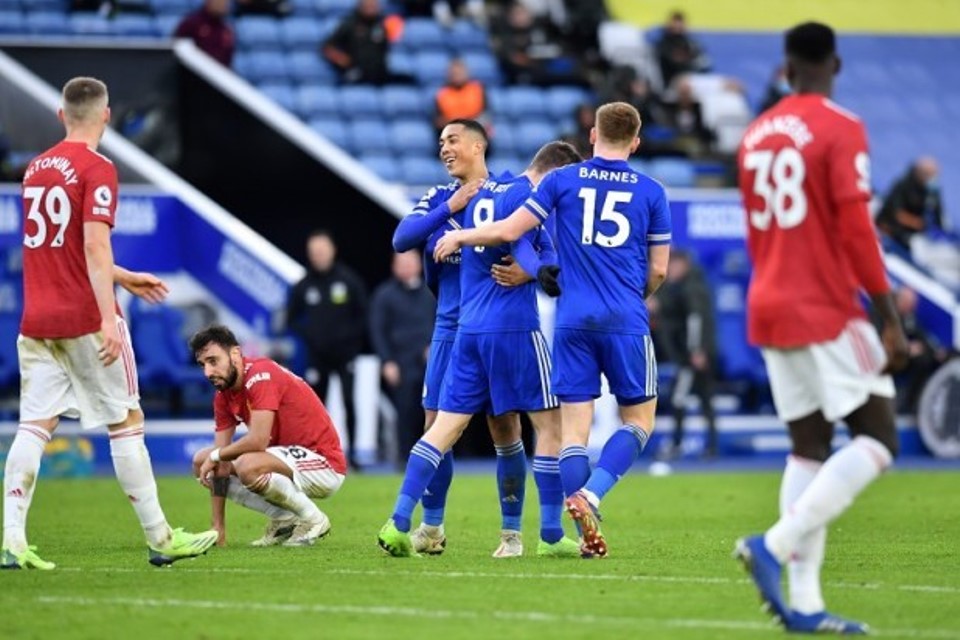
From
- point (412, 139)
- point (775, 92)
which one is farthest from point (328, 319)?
point (775, 92)

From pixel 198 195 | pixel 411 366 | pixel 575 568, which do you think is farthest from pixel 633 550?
pixel 198 195

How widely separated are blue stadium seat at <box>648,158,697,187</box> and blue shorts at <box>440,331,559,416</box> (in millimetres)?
14603

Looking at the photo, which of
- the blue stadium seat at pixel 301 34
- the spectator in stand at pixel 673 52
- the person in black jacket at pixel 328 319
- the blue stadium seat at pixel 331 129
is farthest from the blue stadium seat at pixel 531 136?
the person in black jacket at pixel 328 319

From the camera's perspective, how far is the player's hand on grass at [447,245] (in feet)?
34.1

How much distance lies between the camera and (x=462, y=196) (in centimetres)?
1091

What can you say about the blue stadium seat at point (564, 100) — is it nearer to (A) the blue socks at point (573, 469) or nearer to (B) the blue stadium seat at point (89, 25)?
(B) the blue stadium seat at point (89, 25)

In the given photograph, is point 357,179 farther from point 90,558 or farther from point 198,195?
point 90,558

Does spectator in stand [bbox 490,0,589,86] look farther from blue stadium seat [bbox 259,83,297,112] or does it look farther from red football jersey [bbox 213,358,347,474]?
red football jersey [bbox 213,358,347,474]

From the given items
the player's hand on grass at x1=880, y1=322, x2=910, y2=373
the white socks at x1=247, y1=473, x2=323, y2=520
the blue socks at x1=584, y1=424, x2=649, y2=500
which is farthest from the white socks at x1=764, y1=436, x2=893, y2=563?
the white socks at x1=247, y1=473, x2=323, y2=520

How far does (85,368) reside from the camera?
32.9 ft

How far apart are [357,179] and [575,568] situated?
1302cm

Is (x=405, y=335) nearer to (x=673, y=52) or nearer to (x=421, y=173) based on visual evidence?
(x=421, y=173)

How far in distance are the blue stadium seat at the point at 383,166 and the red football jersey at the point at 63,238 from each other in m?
14.3

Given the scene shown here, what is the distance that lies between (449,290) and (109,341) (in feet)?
7.37
